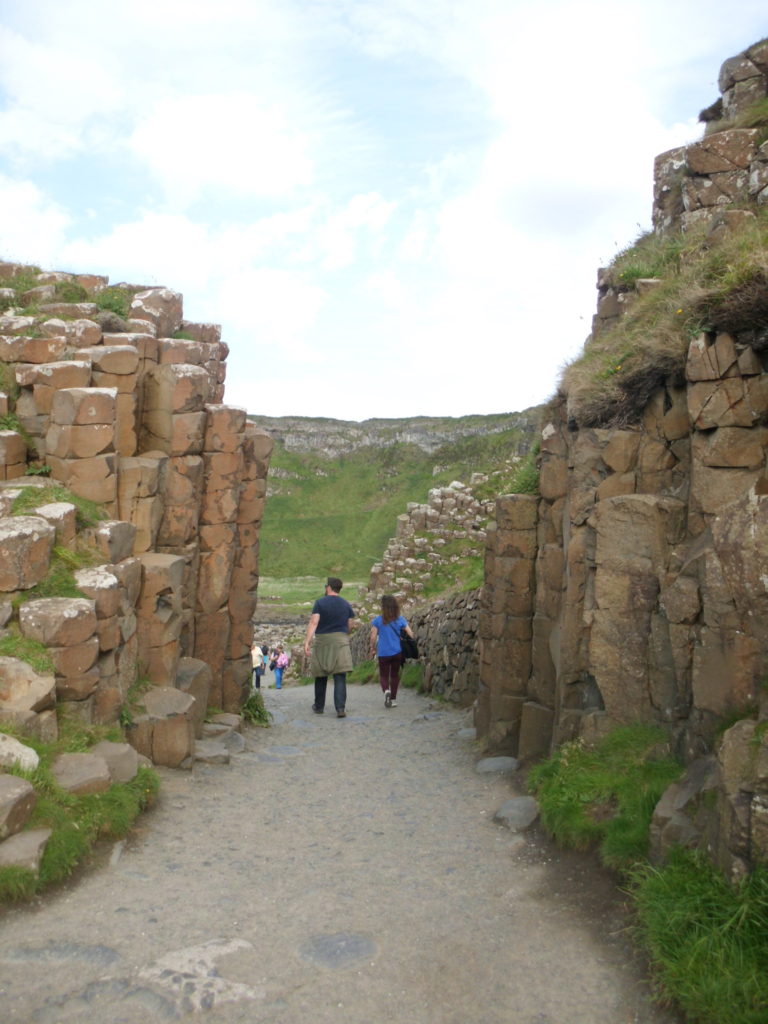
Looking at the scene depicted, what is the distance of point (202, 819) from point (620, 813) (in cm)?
440

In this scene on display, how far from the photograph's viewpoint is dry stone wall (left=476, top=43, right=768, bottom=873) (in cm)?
677

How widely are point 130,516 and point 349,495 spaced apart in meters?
56.5

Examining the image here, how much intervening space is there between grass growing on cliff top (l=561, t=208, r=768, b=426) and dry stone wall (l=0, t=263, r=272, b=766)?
5962 mm

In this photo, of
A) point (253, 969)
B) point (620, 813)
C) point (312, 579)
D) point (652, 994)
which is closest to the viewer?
point (652, 994)

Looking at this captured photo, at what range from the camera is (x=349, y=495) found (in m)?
69.0

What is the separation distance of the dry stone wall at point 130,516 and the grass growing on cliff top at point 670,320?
5.96 meters

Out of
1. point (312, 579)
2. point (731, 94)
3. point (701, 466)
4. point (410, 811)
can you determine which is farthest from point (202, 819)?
point (312, 579)

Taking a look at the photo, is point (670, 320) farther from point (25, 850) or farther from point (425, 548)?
point (425, 548)

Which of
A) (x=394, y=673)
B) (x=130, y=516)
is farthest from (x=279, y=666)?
(x=130, y=516)

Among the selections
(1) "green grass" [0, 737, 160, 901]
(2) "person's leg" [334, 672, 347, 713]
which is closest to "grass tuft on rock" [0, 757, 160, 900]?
(1) "green grass" [0, 737, 160, 901]

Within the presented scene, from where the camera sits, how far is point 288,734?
49.2ft

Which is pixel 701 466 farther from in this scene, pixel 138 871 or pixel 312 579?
pixel 312 579

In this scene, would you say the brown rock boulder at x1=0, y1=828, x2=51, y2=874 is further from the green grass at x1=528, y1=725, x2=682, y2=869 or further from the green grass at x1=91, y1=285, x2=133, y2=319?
the green grass at x1=91, y1=285, x2=133, y2=319

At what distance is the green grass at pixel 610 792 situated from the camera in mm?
7230
